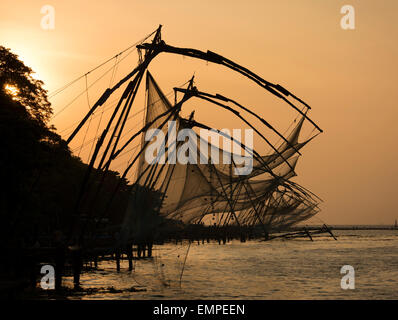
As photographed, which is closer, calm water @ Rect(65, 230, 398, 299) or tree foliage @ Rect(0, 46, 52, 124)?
calm water @ Rect(65, 230, 398, 299)

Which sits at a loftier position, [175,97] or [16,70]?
[16,70]

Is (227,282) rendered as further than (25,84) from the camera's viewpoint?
No

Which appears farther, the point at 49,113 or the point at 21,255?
the point at 49,113

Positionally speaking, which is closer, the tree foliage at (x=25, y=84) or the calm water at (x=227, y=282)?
the calm water at (x=227, y=282)

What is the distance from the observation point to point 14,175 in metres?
27.8

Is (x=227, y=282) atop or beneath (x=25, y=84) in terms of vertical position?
beneath

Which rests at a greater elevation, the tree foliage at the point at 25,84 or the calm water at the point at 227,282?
the tree foliage at the point at 25,84

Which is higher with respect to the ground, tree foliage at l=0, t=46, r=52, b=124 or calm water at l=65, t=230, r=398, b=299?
tree foliage at l=0, t=46, r=52, b=124

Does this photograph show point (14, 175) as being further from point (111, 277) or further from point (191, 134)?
point (111, 277)

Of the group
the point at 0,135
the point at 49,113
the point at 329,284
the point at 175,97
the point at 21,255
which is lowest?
the point at 329,284
